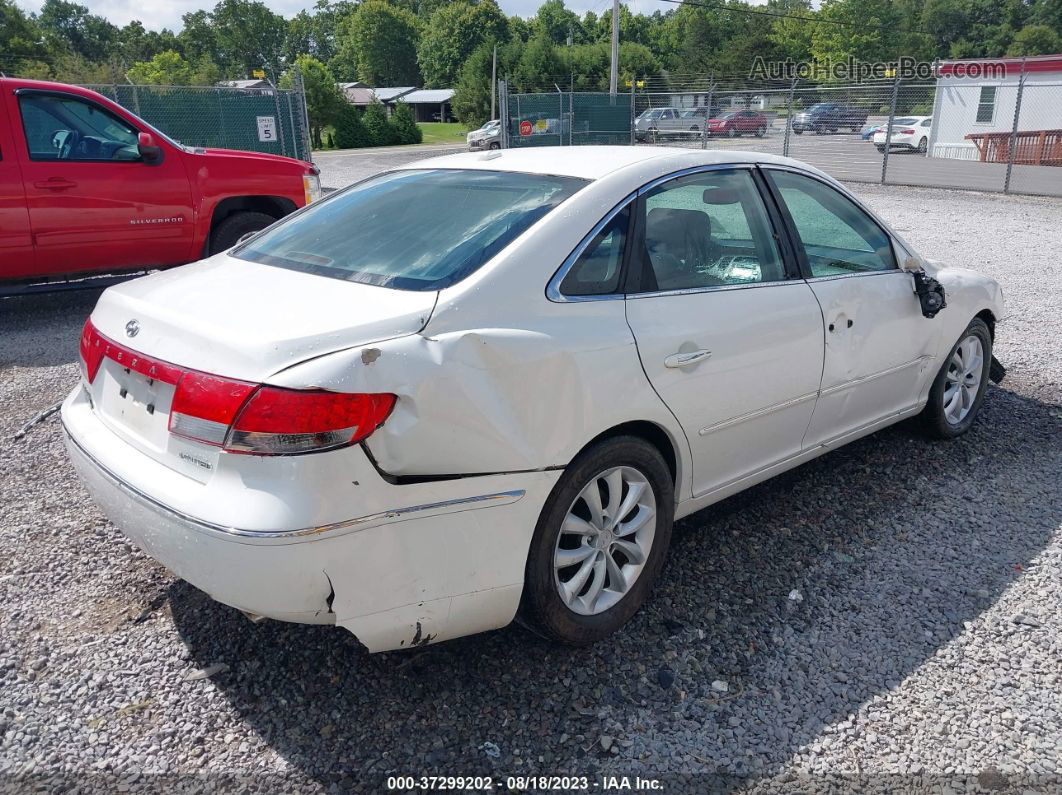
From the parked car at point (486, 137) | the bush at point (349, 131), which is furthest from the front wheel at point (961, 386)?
the bush at point (349, 131)

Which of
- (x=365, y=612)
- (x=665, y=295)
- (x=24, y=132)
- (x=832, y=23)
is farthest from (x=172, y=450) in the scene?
(x=832, y=23)

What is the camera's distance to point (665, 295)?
298cm

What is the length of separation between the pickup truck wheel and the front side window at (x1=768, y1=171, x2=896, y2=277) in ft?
18.2

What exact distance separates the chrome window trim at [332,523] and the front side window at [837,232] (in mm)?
2178

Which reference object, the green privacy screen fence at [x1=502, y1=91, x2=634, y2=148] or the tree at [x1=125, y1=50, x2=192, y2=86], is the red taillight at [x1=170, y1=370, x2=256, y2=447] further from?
the tree at [x1=125, y1=50, x2=192, y2=86]

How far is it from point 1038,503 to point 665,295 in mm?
2349

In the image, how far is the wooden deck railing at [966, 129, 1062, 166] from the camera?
2428 centimetres

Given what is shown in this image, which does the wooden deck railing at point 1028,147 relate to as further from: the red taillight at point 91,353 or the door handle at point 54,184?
the red taillight at point 91,353

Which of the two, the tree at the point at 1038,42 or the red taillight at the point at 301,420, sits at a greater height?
the tree at the point at 1038,42

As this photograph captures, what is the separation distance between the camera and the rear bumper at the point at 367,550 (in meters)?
2.21

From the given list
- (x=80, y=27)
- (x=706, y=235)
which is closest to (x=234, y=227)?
Result: (x=706, y=235)

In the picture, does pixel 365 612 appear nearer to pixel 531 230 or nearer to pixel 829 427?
pixel 531 230

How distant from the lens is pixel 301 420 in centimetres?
219

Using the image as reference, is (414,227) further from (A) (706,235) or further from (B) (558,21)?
(B) (558,21)
